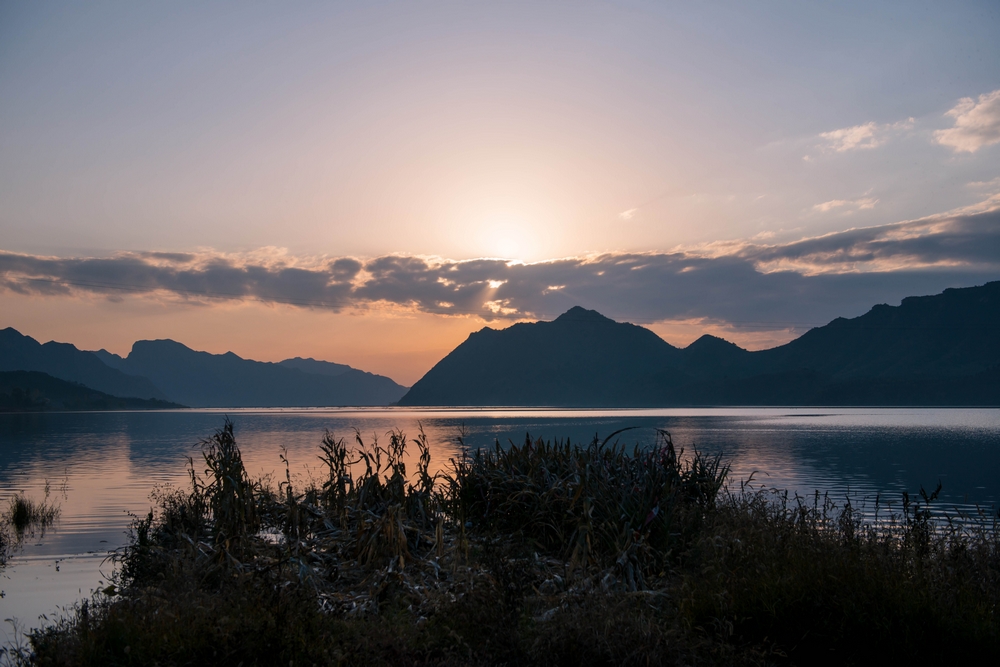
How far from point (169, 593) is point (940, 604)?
8.72 m

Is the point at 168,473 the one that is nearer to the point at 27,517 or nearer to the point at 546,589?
the point at 27,517

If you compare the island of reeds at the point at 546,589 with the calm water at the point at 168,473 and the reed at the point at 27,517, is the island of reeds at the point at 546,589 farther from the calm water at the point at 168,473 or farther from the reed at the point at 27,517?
the reed at the point at 27,517

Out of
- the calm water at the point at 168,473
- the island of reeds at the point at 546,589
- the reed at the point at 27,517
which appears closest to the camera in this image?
the island of reeds at the point at 546,589

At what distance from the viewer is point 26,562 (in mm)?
14492

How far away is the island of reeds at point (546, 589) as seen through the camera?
6277 mm

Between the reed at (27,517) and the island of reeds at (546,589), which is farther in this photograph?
the reed at (27,517)

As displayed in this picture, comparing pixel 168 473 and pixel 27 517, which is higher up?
pixel 27 517

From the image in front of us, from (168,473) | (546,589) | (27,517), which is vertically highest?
(546,589)

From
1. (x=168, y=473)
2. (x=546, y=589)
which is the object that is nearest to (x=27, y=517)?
(x=168, y=473)

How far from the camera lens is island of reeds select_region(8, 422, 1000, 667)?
6.28 meters

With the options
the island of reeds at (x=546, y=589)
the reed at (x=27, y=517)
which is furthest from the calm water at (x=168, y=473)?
the island of reeds at (x=546, y=589)

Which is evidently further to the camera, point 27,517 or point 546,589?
point 27,517

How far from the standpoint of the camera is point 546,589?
8.70m

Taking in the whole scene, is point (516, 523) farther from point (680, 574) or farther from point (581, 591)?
point (581, 591)
